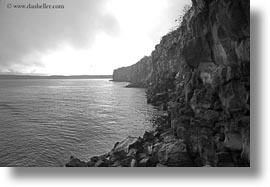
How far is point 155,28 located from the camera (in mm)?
5996

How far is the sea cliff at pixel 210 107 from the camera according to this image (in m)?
5.45

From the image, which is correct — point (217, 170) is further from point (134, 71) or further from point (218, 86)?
point (134, 71)

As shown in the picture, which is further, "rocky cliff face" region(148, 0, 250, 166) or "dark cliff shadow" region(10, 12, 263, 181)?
"rocky cliff face" region(148, 0, 250, 166)

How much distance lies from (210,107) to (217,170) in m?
1.85

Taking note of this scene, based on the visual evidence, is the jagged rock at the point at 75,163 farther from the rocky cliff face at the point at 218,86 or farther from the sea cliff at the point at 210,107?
the rocky cliff face at the point at 218,86

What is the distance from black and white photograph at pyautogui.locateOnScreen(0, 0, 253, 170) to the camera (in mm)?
5516

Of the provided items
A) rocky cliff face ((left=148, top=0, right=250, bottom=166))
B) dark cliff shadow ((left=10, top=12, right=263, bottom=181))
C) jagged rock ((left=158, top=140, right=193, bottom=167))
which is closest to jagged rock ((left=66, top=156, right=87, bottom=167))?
dark cliff shadow ((left=10, top=12, right=263, bottom=181))

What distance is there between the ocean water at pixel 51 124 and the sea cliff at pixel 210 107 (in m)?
0.48

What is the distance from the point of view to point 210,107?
659 cm

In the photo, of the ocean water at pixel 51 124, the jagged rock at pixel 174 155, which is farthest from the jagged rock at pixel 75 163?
the jagged rock at pixel 174 155

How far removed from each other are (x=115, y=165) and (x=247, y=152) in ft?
9.01

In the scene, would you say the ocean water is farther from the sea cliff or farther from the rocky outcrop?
the rocky outcrop

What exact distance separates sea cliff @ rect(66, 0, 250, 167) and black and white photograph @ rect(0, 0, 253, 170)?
24mm

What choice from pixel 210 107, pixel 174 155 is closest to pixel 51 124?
pixel 174 155
